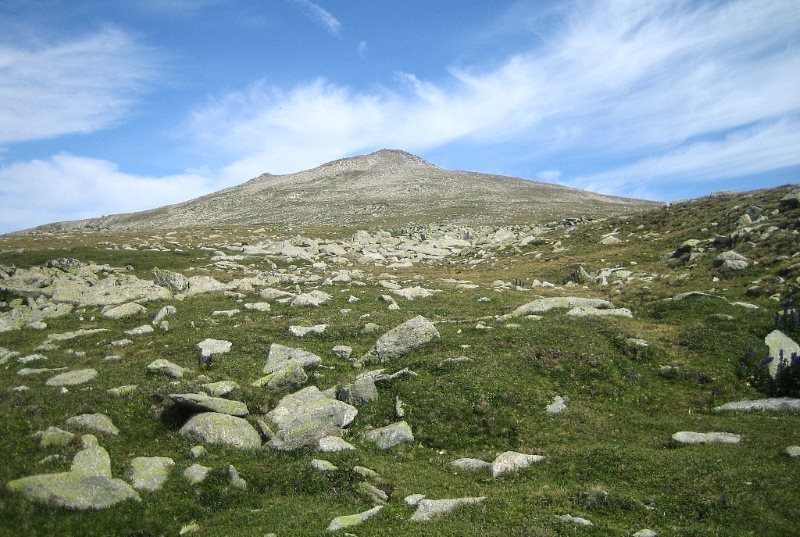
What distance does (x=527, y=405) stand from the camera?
63.8 feet

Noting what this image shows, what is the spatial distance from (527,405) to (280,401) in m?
10.5

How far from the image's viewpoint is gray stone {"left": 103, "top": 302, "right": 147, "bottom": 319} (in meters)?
Result: 33.7

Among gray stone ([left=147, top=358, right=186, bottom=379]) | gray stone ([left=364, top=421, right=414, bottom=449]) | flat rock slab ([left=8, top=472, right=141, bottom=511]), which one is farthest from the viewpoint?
gray stone ([left=147, top=358, right=186, bottom=379])

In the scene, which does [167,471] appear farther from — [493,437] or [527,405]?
[527,405]

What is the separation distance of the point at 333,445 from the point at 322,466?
58.4 inches

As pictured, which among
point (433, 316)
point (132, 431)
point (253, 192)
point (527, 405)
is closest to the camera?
point (132, 431)

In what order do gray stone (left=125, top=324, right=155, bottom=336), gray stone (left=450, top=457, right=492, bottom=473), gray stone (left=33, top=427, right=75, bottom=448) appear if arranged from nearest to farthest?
gray stone (left=33, top=427, right=75, bottom=448) < gray stone (left=450, top=457, right=492, bottom=473) < gray stone (left=125, top=324, right=155, bottom=336)

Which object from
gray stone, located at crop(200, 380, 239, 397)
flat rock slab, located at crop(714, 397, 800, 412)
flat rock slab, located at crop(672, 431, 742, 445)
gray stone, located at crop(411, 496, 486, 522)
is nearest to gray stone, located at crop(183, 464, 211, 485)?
gray stone, located at crop(200, 380, 239, 397)

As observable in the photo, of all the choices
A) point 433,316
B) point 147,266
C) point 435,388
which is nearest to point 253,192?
point 147,266

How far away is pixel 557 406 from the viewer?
19.4 m

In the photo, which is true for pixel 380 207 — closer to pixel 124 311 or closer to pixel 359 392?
pixel 124 311

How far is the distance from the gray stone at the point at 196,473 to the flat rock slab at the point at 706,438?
15.9 m

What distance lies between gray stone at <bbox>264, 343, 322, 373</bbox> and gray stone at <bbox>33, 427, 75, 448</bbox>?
30.3 ft

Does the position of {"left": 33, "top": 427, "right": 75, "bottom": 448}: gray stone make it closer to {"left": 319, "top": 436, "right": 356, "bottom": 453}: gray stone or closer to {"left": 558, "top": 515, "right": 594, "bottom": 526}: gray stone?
{"left": 319, "top": 436, "right": 356, "bottom": 453}: gray stone
